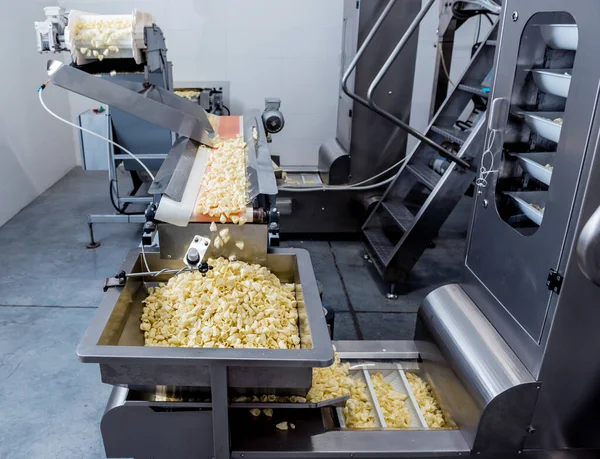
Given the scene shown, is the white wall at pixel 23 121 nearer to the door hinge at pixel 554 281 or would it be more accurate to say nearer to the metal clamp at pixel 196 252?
the metal clamp at pixel 196 252

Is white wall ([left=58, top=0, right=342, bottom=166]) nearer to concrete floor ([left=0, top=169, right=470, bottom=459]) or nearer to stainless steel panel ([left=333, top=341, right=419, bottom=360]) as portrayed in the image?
concrete floor ([left=0, top=169, right=470, bottom=459])

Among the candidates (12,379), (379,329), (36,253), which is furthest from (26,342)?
(379,329)

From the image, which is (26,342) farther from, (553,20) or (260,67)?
(260,67)

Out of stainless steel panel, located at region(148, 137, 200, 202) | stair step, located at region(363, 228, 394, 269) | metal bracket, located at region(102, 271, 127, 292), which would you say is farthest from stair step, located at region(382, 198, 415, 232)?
metal bracket, located at region(102, 271, 127, 292)

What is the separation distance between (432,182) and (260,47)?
101 inches

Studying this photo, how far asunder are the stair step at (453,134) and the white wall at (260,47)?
194 centimetres

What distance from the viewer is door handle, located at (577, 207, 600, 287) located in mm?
873

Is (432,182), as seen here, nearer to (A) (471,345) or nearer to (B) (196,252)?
(A) (471,345)

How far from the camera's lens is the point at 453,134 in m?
2.80

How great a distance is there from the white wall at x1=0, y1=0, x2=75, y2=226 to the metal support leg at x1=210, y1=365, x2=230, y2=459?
3386 millimetres

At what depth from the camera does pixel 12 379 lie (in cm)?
208

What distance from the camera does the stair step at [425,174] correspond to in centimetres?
280

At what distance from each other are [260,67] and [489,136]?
354cm

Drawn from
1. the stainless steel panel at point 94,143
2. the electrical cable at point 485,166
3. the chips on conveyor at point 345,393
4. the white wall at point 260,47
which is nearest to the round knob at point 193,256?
the chips on conveyor at point 345,393
